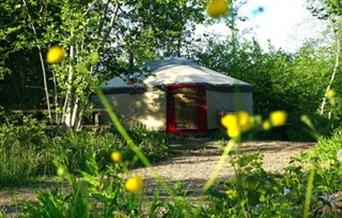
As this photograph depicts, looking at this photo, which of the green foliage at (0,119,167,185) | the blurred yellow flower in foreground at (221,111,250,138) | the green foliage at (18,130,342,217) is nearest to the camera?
the blurred yellow flower in foreground at (221,111,250,138)

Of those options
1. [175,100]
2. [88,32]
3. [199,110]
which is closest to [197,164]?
[88,32]

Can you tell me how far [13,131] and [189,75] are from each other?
10201 mm

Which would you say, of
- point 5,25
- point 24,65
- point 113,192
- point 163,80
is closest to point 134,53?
point 5,25

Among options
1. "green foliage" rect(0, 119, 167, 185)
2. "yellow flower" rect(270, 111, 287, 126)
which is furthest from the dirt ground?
"yellow flower" rect(270, 111, 287, 126)

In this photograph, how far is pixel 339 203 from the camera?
4.30 meters

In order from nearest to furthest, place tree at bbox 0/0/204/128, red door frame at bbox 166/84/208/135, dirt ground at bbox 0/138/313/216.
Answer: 1. dirt ground at bbox 0/138/313/216
2. tree at bbox 0/0/204/128
3. red door frame at bbox 166/84/208/135

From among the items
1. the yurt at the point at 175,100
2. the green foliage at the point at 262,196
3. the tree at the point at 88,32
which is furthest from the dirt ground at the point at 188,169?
the yurt at the point at 175,100

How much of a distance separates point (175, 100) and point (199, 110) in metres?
0.79

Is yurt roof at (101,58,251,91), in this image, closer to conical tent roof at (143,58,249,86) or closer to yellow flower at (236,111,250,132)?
conical tent roof at (143,58,249,86)

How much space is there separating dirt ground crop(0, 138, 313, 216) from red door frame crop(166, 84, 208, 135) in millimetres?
4432

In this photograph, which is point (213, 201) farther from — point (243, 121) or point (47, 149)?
point (47, 149)

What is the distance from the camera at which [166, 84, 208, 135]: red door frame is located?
2008 cm

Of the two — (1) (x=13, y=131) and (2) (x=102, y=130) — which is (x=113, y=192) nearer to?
(1) (x=13, y=131)

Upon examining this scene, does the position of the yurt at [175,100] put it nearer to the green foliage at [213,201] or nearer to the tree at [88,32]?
the tree at [88,32]
